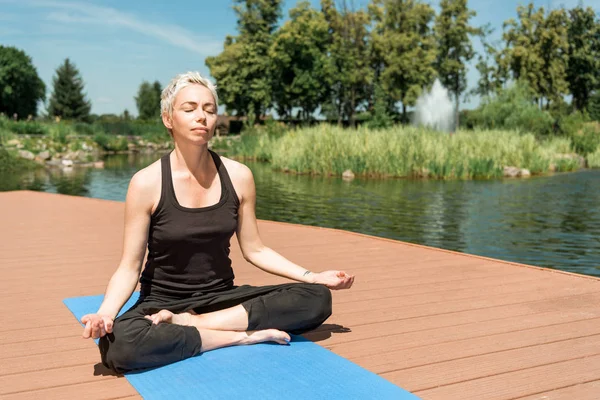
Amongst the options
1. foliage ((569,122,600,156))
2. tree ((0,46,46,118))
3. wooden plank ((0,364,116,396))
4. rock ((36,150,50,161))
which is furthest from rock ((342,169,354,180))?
tree ((0,46,46,118))

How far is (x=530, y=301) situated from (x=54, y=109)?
61.9 meters

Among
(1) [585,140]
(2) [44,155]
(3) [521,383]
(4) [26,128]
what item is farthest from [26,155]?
(3) [521,383]

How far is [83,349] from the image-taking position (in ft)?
9.00

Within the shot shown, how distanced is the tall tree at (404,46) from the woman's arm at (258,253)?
39295mm

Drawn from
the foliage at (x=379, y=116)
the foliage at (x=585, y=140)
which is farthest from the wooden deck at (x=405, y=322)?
the foliage at (x=379, y=116)

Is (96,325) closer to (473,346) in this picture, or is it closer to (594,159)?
(473,346)

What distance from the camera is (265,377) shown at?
91.4 inches

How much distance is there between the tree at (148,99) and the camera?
6057 centimetres

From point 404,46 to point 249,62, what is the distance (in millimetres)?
10501

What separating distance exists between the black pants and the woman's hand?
0.20 ft

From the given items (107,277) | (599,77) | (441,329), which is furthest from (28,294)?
(599,77)

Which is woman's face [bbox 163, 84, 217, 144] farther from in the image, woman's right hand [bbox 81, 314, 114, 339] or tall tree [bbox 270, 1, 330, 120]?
tall tree [bbox 270, 1, 330, 120]

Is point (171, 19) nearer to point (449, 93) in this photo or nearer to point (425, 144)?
point (449, 93)

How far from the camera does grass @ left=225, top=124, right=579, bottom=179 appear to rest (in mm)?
18297
